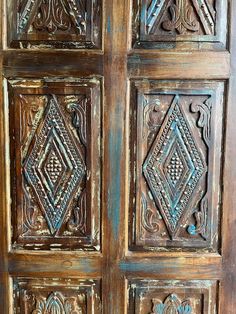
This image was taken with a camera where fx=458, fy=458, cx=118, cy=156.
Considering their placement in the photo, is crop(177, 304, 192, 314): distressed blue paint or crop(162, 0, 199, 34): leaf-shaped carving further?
crop(177, 304, 192, 314): distressed blue paint

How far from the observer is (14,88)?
4.31ft

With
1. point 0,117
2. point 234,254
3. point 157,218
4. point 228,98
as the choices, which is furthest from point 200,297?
point 0,117

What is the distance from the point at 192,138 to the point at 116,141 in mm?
220

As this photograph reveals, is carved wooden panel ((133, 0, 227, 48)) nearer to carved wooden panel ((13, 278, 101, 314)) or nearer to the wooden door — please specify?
the wooden door

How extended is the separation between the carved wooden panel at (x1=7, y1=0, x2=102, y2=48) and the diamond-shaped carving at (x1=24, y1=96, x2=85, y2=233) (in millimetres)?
180

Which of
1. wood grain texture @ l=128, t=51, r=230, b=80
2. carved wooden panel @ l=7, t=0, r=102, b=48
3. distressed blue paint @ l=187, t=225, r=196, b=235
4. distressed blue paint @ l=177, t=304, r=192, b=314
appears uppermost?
carved wooden panel @ l=7, t=0, r=102, b=48

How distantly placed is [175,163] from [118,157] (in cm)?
17

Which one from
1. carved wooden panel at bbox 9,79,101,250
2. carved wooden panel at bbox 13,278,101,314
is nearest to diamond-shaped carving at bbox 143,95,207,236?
carved wooden panel at bbox 9,79,101,250

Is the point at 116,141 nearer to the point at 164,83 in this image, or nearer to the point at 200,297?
the point at 164,83

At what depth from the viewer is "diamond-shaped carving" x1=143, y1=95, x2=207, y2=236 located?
4.34 feet

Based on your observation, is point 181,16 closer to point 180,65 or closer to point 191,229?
point 180,65

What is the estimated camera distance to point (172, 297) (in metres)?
1.37

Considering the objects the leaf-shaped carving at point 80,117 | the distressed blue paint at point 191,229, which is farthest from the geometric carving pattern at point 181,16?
the distressed blue paint at point 191,229

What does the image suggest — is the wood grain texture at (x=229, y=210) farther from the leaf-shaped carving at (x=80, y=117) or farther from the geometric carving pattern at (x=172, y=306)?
the leaf-shaped carving at (x=80, y=117)
